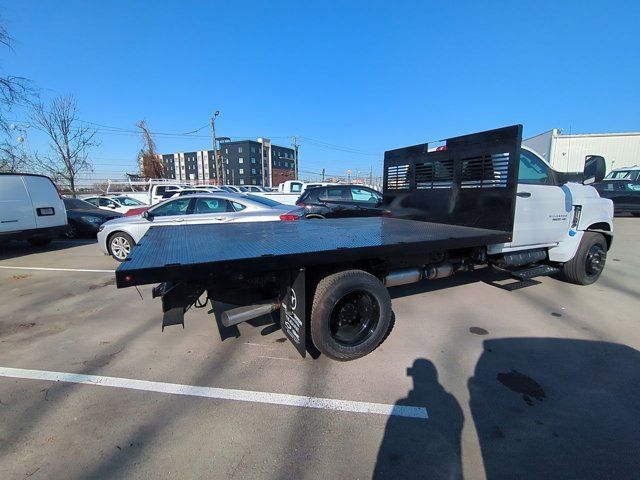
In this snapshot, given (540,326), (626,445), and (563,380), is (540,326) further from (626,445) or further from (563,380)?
(626,445)

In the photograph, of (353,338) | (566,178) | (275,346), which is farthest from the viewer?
(566,178)

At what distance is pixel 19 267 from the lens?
7668 mm

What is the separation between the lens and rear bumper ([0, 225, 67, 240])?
816 cm

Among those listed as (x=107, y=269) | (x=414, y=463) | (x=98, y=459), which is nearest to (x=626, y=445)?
(x=414, y=463)

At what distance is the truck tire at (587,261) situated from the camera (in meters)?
5.45

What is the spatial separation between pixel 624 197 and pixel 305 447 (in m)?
20.7

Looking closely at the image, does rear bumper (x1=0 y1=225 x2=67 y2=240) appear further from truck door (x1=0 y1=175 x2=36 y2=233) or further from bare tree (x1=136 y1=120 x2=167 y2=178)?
bare tree (x1=136 y1=120 x2=167 y2=178)

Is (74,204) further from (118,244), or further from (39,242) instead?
(118,244)

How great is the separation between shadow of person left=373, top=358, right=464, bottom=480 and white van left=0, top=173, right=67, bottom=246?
995cm

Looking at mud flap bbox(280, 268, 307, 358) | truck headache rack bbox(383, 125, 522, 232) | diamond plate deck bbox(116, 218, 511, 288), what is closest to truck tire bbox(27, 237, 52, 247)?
diamond plate deck bbox(116, 218, 511, 288)

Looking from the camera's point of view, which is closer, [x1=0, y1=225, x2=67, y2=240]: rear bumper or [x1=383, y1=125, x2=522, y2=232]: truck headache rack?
[x1=383, y1=125, x2=522, y2=232]: truck headache rack

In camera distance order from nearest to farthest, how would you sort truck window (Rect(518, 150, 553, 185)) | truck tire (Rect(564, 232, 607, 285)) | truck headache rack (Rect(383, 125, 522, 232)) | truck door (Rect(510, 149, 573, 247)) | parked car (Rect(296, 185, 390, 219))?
truck headache rack (Rect(383, 125, 522, 232)) < truck door (Rect(510, 149, 573, 247)) < truck window (Rect(518, 150, 553, 185)) < truck tire (Rect(564, 232, 607, 285)) < parked car (Rect(296, 185, 390, 219))

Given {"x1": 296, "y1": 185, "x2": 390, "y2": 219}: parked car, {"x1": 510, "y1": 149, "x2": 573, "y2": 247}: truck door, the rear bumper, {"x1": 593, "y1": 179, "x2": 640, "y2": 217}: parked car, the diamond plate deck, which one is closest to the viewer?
the diamond plate deck

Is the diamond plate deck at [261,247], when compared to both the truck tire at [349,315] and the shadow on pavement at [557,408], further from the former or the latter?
the shadow on pavement at [557,408]
